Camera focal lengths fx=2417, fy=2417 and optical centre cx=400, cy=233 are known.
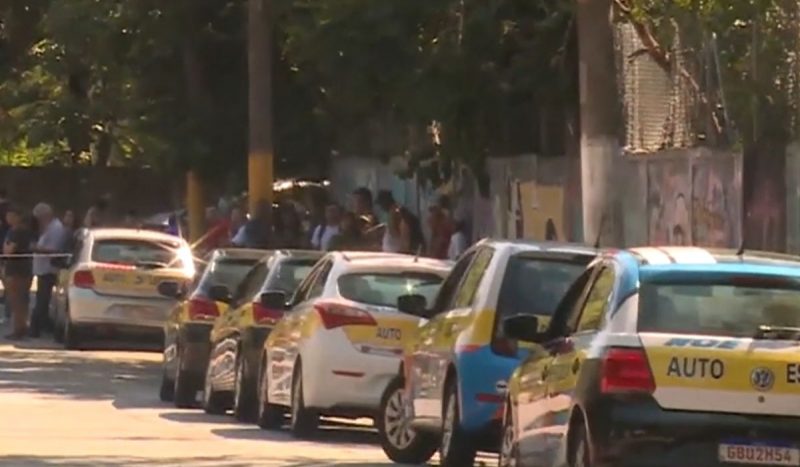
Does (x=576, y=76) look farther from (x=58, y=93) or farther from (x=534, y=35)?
(x=58, y=93)

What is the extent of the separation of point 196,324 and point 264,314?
2.50 m

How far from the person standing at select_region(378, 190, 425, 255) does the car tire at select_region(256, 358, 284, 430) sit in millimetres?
6627

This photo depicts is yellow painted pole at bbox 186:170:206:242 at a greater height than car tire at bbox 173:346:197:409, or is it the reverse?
yellow painted pole at bbox 186:170:206:242

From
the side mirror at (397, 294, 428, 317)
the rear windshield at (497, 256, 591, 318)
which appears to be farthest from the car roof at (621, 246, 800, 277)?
the side mirror at (397, 294, 428, 317)

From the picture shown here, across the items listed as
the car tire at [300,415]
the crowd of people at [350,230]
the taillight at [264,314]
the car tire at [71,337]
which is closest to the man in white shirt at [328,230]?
the crowd of people at [350,230]

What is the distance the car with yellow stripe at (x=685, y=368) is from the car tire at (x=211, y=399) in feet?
34.7

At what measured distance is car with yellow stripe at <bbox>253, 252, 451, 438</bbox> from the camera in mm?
18734

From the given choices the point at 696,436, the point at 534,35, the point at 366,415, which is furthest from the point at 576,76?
the point at 696,436

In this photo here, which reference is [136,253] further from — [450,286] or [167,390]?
[450,286]

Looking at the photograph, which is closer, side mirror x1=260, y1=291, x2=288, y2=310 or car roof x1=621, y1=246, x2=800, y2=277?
car roof x1=621, y1=246, x2=800, y2=277

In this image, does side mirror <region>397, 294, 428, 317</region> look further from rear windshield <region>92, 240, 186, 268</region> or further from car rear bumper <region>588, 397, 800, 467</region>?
rear windshield <region>92, 240, 186, 268</region>

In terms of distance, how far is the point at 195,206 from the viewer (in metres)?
38.2

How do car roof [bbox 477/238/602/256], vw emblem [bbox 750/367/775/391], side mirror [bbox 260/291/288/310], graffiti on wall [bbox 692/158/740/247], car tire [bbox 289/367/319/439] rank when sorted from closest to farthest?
vw emblem [bbox 750/367/775/391] < car roof [bbox 477/238/602/256] < car tire [bbox 289/367/319/439] < side mirror [bbox 260/291/288/310] < graffiti on wall [bbox 692/158/740/247]

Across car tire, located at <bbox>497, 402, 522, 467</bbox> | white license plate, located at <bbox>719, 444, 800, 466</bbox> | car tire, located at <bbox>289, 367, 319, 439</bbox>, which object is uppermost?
white license plate, located at <bbox>719, 444, 800, 466</bbox>
